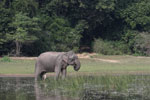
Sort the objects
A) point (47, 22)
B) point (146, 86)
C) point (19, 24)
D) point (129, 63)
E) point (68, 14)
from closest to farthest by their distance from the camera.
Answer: point (146, 86), point (129, 63), point (19, 24), point (47, 22), point (68, 14)

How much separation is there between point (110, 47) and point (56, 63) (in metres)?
17.3

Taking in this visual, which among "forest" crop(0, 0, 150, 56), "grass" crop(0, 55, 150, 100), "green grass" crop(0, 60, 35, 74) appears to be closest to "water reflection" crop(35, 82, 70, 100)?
"grass" crop(0, 55, 150, 100)

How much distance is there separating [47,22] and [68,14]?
3.64 metres

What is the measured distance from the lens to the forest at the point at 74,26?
1345 inches

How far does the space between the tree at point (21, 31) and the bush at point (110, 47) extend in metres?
6.39

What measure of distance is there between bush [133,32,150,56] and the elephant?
16.4 meters

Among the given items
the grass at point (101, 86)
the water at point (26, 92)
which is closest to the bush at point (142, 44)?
the grass at point (101, 86)

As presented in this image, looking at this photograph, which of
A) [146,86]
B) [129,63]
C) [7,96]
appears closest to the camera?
[7,96]

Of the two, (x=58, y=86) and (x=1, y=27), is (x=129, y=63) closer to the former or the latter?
(x=1, y=27)

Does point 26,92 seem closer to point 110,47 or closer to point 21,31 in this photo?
point 21,31

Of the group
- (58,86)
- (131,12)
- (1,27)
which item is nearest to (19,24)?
(1,27)

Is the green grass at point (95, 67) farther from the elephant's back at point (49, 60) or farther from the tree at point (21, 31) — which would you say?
the tree at point (21, 31)

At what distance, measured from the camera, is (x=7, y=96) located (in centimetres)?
1560

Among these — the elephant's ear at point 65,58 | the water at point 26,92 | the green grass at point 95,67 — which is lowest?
the green grass at point 95,67
